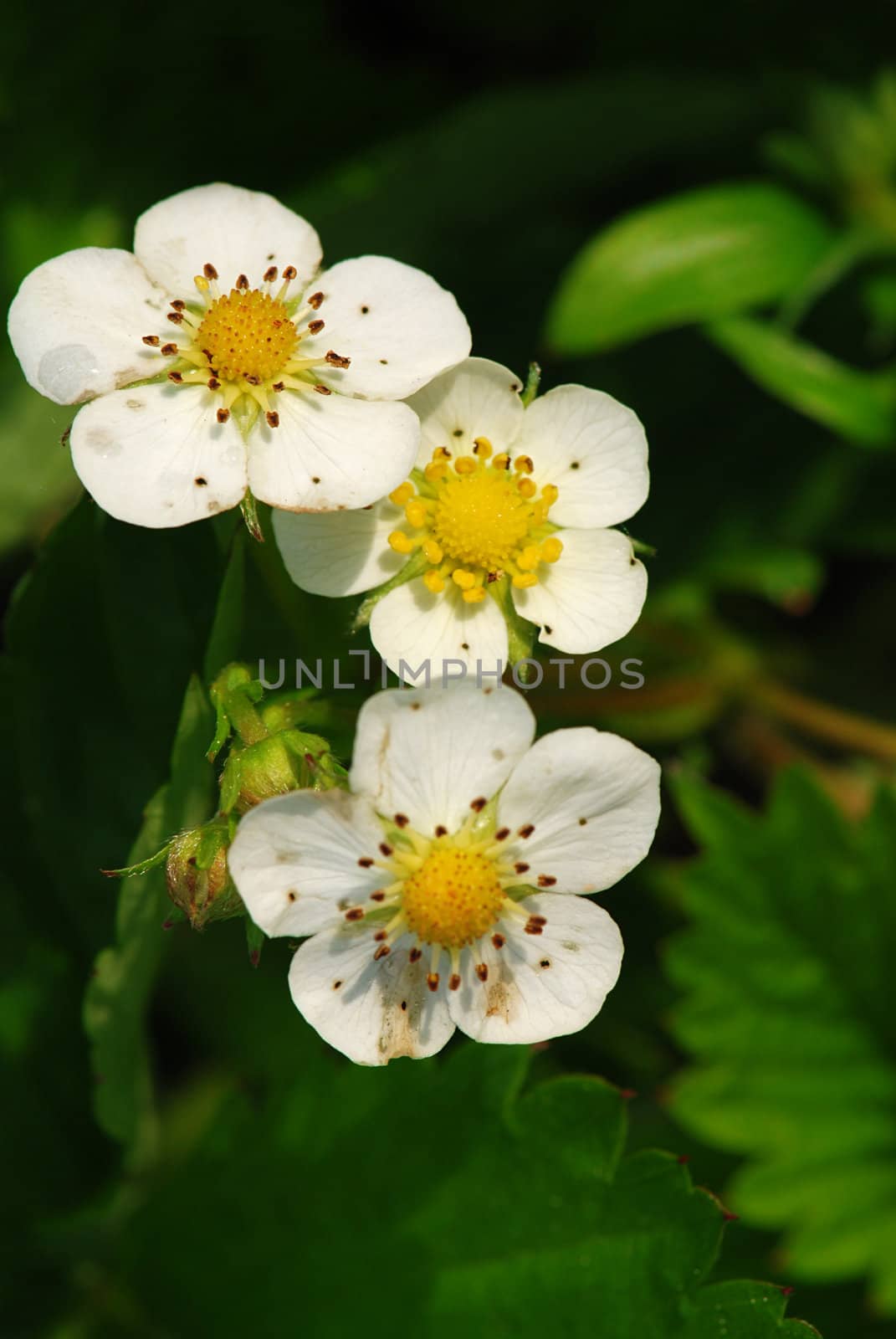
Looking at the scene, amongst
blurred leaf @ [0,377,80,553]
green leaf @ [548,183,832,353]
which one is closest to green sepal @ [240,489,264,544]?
green leaf @ [548,183,832,353]

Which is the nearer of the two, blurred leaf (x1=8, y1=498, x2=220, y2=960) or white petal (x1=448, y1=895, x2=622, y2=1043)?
white petal (x1=448, y1=895, x2=622, y2=1043)

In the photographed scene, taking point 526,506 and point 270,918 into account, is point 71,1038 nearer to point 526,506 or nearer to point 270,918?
point 270,918

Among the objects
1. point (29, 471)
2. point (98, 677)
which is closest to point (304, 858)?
point (98, 677)

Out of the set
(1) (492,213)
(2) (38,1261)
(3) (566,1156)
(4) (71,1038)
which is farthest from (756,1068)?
(1) (492,213)

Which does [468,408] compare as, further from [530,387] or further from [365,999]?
[365,999]

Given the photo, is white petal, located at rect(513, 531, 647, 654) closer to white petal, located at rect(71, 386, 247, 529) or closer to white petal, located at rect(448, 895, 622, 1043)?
white petal, located at rect(448, 895, 622, 1043)

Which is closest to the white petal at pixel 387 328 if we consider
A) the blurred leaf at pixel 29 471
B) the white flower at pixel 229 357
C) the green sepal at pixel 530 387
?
the white flower at pixel 229 357
